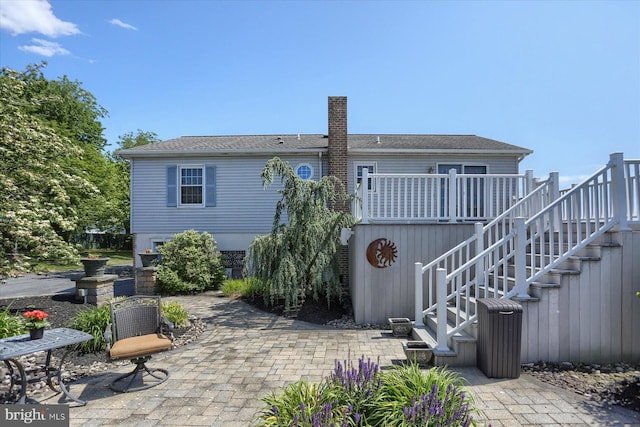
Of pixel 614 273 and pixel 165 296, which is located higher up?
pixel 614 273

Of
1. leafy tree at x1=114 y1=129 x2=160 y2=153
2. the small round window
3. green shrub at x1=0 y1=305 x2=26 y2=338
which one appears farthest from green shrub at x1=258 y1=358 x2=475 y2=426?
leafy tree at x1=114 y1=129 x2=160 y2=153

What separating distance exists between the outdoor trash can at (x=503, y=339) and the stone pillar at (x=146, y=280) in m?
9.27

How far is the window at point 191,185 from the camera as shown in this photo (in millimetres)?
11273

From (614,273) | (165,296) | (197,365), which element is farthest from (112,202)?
(614,273)

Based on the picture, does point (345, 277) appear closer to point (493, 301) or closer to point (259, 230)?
point (259, 230)

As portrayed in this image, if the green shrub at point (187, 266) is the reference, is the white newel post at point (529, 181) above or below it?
above

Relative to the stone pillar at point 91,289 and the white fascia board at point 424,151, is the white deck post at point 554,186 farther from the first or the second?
the stone pillar at point 91,289

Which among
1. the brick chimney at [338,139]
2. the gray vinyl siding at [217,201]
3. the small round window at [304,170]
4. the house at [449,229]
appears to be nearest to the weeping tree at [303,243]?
the house at [449,229]

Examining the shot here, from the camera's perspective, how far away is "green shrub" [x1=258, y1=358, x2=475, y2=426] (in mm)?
2258

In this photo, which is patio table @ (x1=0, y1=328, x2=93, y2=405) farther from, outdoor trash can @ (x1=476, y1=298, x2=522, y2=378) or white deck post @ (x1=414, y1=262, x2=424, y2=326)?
outdoor trash can @ (x1=476, y1=298, x2=522, y2=378)

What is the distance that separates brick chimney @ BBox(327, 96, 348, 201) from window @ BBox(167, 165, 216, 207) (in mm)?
4328

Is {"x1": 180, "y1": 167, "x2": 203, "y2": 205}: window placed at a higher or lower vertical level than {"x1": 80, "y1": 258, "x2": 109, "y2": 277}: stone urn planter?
higher

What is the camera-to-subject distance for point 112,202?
22.5m

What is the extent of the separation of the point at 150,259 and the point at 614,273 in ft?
35.7
